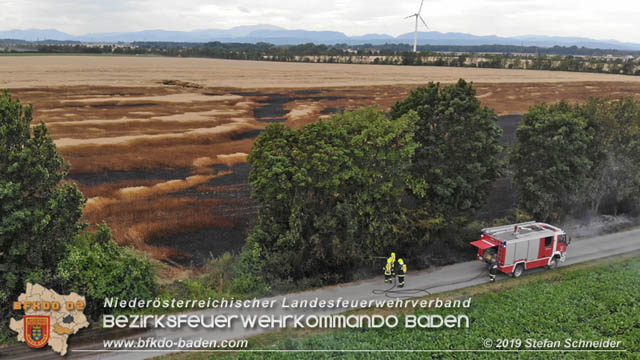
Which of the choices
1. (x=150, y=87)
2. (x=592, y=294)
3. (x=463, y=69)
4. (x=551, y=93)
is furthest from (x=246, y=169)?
(x=463, y=69)

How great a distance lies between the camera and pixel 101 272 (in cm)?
1619

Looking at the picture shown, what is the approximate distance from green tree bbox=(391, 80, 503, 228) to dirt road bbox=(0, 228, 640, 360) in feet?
9.92

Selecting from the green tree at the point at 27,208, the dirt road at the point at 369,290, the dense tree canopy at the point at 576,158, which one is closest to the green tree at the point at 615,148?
the dense tree canopy at the point at 576,158

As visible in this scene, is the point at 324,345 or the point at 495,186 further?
the point at 495,186

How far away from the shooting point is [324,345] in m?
14.5

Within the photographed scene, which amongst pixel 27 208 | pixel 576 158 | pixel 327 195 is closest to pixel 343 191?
pixel 327 195

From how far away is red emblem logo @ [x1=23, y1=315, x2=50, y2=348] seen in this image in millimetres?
14398

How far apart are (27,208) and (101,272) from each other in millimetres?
3481

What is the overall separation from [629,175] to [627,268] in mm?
9823

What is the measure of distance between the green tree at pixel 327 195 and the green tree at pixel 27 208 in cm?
770

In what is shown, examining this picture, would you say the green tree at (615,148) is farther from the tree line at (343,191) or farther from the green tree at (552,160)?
the green tree at (552,160)

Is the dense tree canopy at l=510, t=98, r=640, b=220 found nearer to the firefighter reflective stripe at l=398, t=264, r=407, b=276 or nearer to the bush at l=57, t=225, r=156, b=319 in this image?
the firefighter reflective stripe at l=398, t=264, r=407, b=276

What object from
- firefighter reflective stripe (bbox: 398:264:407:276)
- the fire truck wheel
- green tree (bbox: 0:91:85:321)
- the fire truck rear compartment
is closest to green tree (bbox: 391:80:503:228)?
the fire truck rear compartment

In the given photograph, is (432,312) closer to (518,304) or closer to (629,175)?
(518,304)
